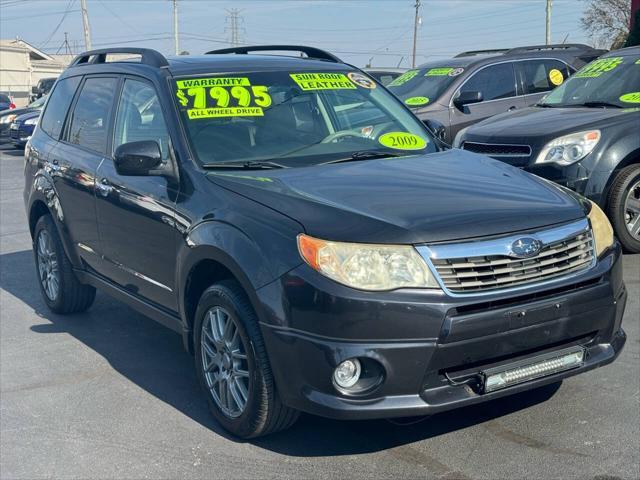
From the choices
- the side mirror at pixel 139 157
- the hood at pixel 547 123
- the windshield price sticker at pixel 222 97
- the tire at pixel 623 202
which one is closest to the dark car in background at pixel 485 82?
the hood at pixel 547 123

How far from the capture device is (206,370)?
14.6 feet

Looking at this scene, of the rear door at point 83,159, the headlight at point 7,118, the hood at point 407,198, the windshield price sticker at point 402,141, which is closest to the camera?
the hood at point 407,198

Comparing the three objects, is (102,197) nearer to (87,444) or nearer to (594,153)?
(87,444)

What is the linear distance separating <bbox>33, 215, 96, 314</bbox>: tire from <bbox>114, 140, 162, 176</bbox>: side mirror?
6.12 ft

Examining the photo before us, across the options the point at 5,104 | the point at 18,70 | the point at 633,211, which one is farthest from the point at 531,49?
the point at 18,70

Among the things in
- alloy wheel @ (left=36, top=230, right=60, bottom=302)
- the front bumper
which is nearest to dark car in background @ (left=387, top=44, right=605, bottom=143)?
alloy wheel @ (left=36, top=230, right=60, bottom=302)

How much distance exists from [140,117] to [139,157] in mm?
696

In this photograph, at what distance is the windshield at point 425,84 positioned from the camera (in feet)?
37.9

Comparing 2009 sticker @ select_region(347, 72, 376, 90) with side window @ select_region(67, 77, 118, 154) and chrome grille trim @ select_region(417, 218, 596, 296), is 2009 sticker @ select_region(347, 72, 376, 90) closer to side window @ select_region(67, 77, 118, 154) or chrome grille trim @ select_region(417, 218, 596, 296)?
side window @ select_region(67, 77, 118, 154)

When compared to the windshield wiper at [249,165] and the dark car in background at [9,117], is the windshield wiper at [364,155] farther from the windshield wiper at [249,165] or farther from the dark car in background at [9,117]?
the dark car in background at [9,117]

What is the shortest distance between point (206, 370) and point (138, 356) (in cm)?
141

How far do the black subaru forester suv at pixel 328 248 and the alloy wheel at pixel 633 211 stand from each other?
8.85 feet

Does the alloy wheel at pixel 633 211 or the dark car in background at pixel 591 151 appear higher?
the dark car in background at pixel 591 151

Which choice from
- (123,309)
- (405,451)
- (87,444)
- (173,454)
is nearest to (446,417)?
(405,451)
